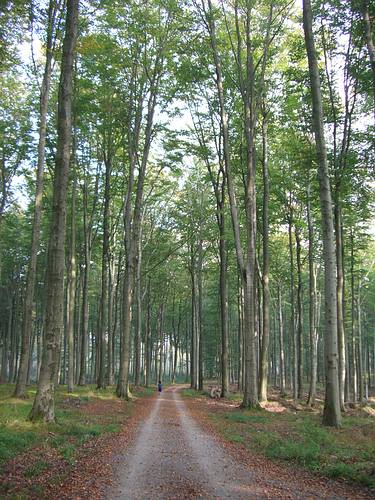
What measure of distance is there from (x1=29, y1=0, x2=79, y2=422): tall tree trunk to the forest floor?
78 centimetres

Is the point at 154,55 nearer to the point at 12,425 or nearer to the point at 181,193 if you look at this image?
the point at 181,193

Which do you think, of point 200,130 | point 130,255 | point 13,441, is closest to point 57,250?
point 13,441

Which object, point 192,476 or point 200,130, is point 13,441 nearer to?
point 192,476

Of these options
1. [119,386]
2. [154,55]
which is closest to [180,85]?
[154,55]

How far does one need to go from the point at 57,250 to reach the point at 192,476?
6.39 metres

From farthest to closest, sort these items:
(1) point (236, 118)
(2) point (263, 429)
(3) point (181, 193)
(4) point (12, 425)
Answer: (3) point (181, 193) → (1) point (236, 118) → (2) point (263, 429) → (4) point (12, 425)

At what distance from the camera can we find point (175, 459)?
26.3ft

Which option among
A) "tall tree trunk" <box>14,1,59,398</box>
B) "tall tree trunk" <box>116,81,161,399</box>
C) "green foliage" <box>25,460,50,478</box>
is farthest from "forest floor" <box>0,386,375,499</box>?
"tall tree trunk" <box>116,81,161,399</box>

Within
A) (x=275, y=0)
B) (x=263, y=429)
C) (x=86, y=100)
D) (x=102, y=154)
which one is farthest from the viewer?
(x=102, y=154)

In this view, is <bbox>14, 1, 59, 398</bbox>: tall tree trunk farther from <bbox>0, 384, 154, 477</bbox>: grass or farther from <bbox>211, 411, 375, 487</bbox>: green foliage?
<bbox>211, 411, 375, 487</bbox>: green foliage

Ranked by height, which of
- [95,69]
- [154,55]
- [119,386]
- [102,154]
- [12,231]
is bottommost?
[119,386]

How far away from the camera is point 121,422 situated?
40.7 feet

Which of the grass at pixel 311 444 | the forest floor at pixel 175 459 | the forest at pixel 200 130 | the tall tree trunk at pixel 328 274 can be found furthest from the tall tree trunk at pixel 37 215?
→ the tall tree trunk at pixel 328 274

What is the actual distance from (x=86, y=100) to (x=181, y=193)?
566 inches
